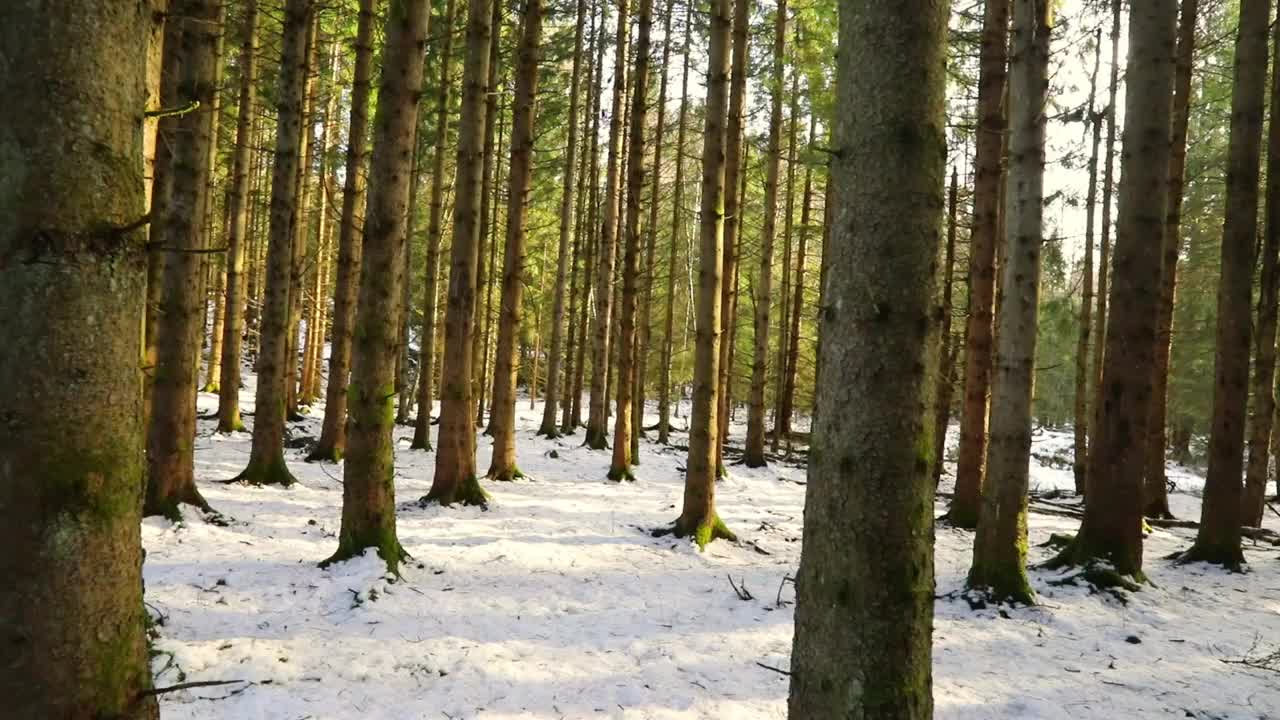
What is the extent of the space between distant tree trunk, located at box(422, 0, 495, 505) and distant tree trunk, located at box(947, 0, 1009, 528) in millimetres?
6730

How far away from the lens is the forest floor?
4.10m

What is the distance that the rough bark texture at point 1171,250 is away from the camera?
1012 centimetres

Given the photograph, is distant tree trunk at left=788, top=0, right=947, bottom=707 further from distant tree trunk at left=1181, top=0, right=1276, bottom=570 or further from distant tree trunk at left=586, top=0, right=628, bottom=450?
distant tree trunk at left=586, top=0, right=628, bottom=450

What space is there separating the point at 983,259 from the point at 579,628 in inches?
278

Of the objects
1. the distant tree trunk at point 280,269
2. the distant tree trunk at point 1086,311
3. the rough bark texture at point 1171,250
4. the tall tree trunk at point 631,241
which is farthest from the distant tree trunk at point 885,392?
the distant tree trunk at point 1086,311

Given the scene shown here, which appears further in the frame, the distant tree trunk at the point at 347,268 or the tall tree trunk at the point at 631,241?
the tall tree trunk at the point at 631,241

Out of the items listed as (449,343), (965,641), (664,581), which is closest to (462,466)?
(449,343)

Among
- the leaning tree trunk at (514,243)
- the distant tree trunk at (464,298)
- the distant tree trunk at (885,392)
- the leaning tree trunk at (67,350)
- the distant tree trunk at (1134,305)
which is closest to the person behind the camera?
the leaning tree trunk at (67,350)

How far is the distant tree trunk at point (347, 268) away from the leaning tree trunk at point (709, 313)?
15.8 feet

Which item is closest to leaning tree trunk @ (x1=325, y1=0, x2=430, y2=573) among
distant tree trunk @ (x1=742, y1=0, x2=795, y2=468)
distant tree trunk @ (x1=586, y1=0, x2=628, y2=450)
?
distant tree trunk @ (x1=586, y1=0, x2=628, y2=450)

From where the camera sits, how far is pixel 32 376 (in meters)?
1.45

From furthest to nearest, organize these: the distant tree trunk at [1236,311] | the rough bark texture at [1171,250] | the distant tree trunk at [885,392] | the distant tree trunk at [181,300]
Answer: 1. the rough bark texture at [1171,250]
2. the distant tree trunk at [1236,311]
3. the distant tree trunk at [181,300]
4. the distant tree trunk at [885,392]

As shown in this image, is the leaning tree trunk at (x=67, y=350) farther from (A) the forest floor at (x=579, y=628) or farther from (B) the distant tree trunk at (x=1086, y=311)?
(B) the distant tree trunk at (x=1086, y=311)

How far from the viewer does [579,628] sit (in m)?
5.25
